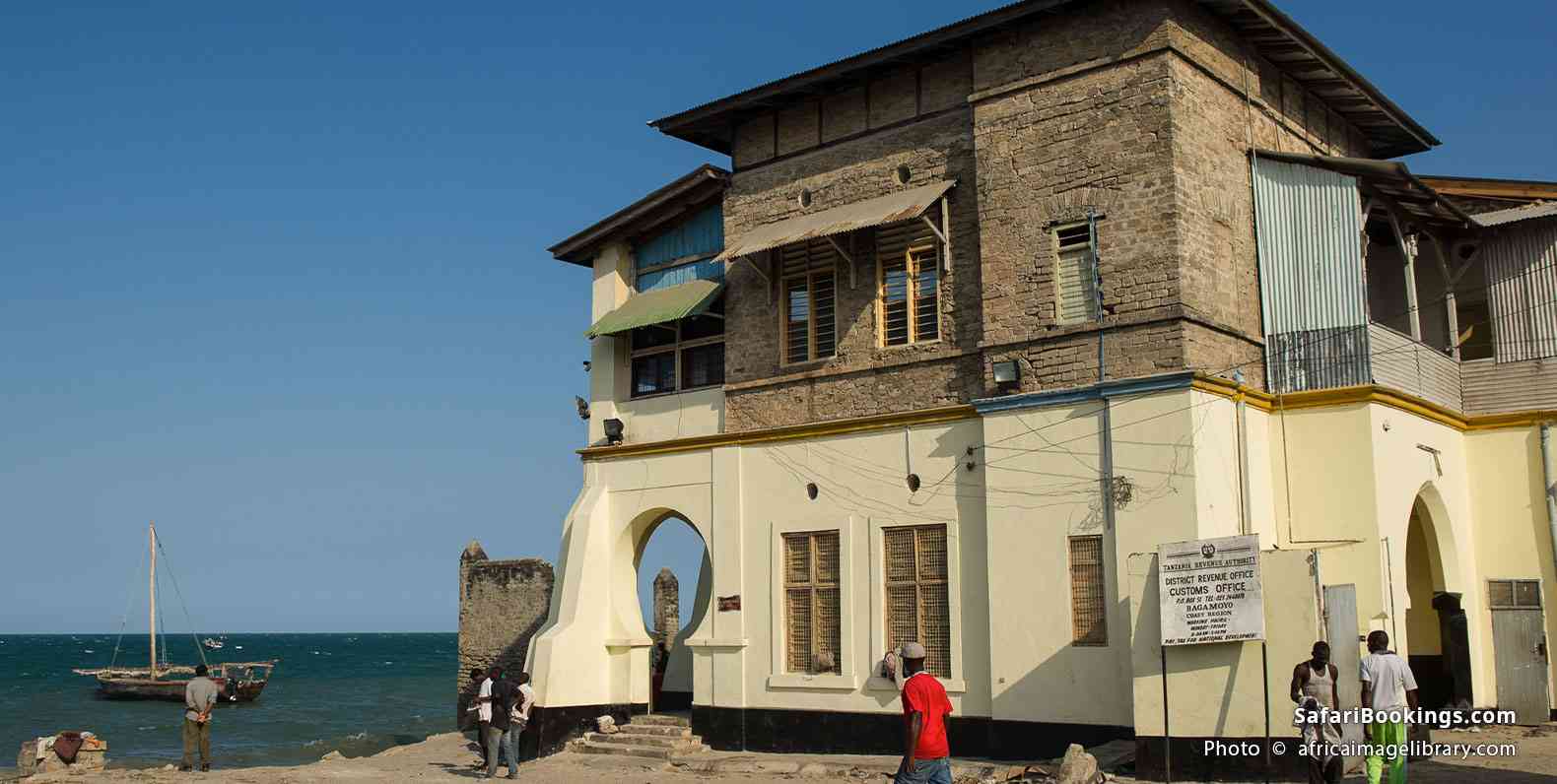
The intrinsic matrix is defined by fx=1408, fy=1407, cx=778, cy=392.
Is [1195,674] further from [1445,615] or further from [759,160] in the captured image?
[759,160]

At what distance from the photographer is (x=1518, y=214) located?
19766 millimetres

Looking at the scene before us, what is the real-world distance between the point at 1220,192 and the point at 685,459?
28.9 feet

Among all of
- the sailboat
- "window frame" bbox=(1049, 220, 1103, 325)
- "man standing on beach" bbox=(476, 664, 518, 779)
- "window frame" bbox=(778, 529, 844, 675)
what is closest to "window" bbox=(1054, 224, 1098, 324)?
"window frame" bbox=(1049, 220, 1103, 325)

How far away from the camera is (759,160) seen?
21.7 m

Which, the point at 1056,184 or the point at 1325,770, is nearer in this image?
the point at 1325,770

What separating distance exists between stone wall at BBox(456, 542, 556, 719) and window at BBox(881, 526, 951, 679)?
1536 centimetres

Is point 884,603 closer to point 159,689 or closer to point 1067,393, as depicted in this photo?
point 1067,393

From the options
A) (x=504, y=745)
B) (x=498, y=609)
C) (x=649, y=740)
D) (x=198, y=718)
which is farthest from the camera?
(x=498, y=609)

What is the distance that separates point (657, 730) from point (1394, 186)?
12.7m

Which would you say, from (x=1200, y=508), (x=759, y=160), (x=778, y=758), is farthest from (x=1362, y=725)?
(x=759, y=160)

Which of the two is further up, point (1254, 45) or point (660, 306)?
point (1254, 45)

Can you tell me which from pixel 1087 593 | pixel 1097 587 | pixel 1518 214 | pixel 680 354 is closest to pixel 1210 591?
pixel 1097 587

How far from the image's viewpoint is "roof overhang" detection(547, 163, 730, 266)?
22242mm

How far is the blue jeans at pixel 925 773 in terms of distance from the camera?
10.6 meters
